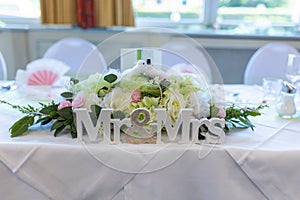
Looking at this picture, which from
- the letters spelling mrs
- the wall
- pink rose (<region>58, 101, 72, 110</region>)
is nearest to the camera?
the letters spelling mrs

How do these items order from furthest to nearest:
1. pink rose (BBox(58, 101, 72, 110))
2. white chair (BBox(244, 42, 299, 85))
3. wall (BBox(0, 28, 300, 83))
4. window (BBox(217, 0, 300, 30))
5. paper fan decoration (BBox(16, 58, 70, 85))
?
window (BBox(217, 0, 300, 30))
wall (BBox(0, 28, 300, 83))
white chair (BBox(244, 42, 299, 85))
paper fan decoration (BBox(16, 58, 70, 85))
pink rose (BBox(58, 101, 72, 110))

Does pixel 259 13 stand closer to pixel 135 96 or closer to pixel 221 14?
pixel 221 14

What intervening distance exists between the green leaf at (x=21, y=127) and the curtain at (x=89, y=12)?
1733mm

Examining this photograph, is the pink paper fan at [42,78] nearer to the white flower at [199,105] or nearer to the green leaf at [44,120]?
the green leaf at [44,120]

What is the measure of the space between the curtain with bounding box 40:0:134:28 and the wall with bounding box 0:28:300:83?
7 centimetres

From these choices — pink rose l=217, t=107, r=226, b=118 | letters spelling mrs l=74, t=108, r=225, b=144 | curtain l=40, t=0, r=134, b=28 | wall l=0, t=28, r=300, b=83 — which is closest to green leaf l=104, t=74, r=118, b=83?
letters spelling mrs l=74, t=108, r=225, b=144

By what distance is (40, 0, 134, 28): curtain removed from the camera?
8.66ft

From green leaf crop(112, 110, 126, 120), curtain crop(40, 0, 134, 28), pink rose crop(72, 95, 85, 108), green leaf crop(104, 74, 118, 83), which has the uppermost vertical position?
curtain crop(40, 0, 134, 28)

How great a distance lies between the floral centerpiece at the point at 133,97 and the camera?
958 mm

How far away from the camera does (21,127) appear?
41.1 inches

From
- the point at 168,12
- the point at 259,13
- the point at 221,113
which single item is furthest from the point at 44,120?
the point at 259,13

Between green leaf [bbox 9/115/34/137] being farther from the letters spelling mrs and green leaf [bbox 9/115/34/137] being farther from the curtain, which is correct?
the curtain

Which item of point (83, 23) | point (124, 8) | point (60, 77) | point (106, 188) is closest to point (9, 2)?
point (83, 23)

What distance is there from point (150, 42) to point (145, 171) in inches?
73.1
